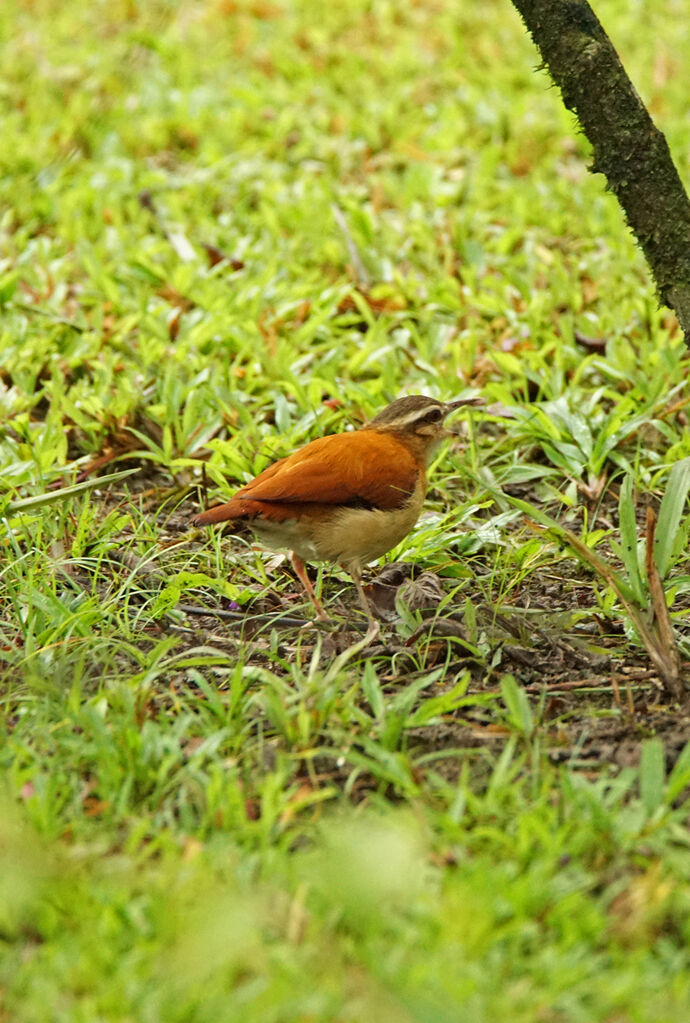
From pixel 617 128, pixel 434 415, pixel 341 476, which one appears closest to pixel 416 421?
pixel 434 415

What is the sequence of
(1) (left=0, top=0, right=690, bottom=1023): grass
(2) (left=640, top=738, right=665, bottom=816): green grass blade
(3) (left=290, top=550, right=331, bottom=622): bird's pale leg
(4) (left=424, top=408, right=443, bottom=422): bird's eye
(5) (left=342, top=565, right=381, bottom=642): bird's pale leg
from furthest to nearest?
(4) (left=424, top=408, right=443, bottom=422): bird's eye < (3) (left=290, top=550, right=331, bottom=622): bird's pale leg < (5) (left=342, top=565, right=381, bottom=642): bird's pale leg < (2) (left=640, top=738, right=665, bottom=816): green grass blade < (1) (left=0, top=0, right=690, bottom=1023): grass

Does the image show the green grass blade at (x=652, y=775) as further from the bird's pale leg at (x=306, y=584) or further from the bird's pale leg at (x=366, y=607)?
the bird's pale leg at (x=306, y=584)

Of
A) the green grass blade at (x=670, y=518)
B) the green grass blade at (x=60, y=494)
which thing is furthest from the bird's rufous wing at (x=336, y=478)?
the green grass blade at (x=670, y=518)

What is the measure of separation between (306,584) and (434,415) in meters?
0.91

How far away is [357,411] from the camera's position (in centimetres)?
616

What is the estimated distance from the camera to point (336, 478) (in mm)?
4617

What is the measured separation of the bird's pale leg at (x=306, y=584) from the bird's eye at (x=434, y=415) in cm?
77

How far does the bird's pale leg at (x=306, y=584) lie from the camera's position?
466 cm

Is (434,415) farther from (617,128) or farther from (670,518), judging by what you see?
(617,128)

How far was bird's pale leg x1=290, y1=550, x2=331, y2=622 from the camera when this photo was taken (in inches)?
184

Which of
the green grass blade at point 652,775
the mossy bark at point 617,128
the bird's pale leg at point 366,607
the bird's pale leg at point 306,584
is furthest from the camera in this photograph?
the bird's pale leg at point 306,584

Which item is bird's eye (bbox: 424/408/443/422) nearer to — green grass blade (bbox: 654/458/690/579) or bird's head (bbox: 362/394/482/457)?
bird's head (bbox: 362/394/482/457)

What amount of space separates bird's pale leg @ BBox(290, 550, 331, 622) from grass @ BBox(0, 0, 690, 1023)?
0.12 metres

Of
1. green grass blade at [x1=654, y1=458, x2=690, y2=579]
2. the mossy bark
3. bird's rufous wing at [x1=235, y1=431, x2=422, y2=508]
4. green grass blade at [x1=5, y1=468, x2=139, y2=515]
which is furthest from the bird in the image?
the mossy bark
